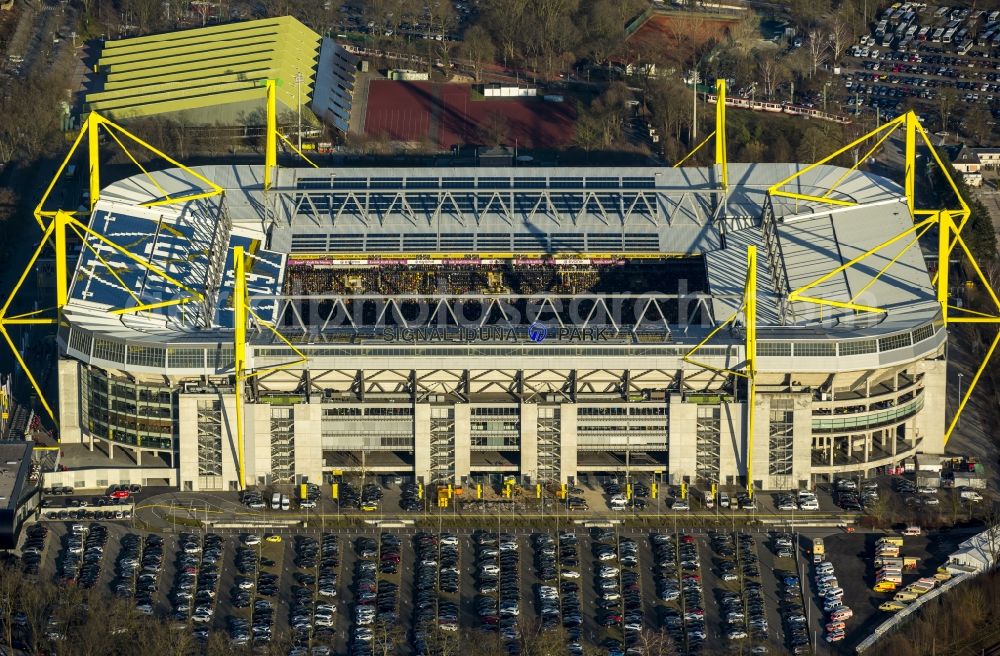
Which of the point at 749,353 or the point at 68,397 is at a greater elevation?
the point at 749,353

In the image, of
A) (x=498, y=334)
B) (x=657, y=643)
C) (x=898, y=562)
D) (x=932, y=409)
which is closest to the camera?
(x=657, y=643)

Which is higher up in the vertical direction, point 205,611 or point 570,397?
point 570,397

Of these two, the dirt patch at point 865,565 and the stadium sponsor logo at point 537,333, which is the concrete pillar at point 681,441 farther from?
the dirt patch at point 865,565

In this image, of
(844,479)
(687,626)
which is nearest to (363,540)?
(687,626)

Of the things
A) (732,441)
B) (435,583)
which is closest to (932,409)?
(732,441)

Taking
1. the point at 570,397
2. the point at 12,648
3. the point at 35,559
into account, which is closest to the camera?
the point at 12,648

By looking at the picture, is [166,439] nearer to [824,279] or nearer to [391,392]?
[391,392]

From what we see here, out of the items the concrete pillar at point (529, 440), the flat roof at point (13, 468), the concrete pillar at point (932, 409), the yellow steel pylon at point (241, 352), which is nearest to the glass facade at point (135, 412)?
the yellow steel pylon at point (241, 352)

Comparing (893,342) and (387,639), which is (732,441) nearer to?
(893,342)
